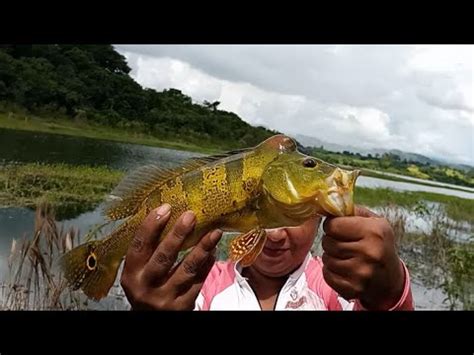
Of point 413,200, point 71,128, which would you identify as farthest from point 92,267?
point 71,128

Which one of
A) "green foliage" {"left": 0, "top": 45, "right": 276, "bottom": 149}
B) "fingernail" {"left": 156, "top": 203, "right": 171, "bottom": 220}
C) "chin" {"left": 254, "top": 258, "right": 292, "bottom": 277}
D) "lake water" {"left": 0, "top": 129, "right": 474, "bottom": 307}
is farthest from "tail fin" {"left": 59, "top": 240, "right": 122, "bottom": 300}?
"green foliage" {"left": 0, "top": 45, "right": 276, "bottom": 149}

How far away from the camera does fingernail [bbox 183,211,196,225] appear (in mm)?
1296

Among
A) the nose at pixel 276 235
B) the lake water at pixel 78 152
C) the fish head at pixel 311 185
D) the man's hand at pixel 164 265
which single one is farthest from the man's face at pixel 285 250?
the lake water at pixel 78 152

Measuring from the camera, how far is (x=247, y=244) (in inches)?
52.3

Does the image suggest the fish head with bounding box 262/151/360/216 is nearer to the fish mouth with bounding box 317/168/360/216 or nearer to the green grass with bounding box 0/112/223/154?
the fish mouth with bounding box 317/168/360/216

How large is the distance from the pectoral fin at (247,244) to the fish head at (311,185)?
0.40ft

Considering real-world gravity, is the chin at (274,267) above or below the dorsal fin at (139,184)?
below

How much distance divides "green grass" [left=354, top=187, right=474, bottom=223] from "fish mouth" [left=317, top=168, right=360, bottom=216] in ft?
19.7

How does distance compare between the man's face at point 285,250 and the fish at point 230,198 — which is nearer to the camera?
the fish at point 230,198

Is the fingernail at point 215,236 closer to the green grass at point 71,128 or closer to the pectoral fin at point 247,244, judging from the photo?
the pectoral fin at point 247,244

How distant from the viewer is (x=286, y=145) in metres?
1.30

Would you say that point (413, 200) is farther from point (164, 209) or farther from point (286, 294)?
point (164, 209)

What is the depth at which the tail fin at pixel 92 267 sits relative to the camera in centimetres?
139
